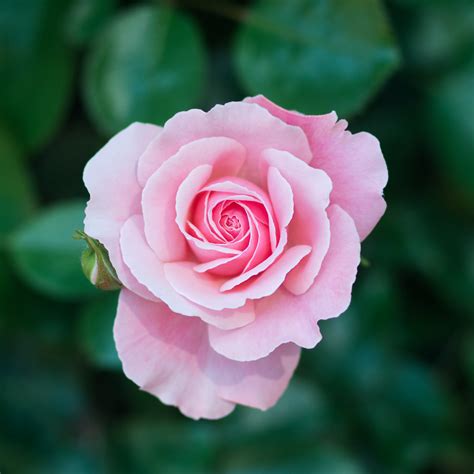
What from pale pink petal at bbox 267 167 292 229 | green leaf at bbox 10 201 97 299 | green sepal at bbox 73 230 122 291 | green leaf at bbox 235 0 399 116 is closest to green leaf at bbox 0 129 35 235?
green leaf at bbox 10 201 97 299

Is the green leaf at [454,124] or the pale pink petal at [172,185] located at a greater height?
the pale pink petal at [172,185]

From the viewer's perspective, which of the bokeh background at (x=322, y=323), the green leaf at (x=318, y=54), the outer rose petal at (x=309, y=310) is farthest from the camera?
the bokeh background at (x=322, y=323)

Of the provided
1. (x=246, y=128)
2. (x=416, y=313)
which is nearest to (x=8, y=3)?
(x=246, y=128)

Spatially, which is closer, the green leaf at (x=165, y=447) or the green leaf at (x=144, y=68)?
the green leaf at (x=144, y=68)

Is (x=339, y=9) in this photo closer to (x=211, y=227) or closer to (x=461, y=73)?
(x=461, y=73)

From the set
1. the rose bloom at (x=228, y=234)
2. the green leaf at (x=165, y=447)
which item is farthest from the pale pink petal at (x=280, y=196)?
the green leaf at (x=165, y=447)

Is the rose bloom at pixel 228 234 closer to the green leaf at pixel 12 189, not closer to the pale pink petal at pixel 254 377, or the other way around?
the pale pink petal at pixel 254 377

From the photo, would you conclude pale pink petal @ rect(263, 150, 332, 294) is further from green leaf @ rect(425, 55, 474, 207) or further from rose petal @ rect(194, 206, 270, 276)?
green leaf @ rect(425, 55, 474, 207)
